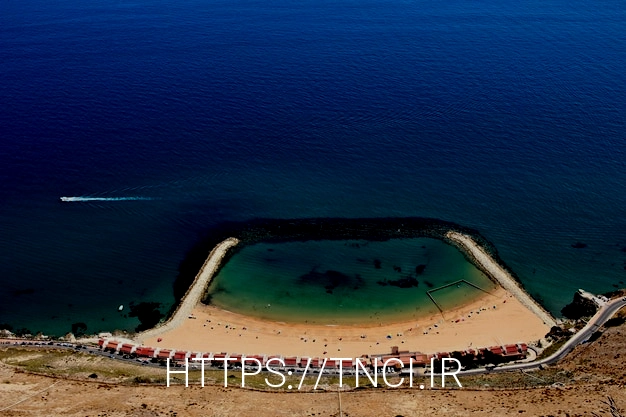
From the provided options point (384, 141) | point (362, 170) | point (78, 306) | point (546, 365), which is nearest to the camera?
point (546, 365)

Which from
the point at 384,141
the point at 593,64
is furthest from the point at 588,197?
the point at 593,64

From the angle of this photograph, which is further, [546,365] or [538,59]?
[538,59]

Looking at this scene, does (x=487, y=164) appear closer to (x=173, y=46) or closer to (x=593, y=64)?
(x=593, y=64)

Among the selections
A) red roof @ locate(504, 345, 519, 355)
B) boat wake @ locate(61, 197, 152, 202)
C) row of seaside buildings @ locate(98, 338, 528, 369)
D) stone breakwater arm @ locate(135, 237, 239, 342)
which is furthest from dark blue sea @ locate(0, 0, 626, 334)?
red roof @ locate(504, 345, 519, 355)

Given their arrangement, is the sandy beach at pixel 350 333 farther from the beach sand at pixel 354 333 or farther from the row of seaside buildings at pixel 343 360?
the row of seaside buildings at pixel 343 360

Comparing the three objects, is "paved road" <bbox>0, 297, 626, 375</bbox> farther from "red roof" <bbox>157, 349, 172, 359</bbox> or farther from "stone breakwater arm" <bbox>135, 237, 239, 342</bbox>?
"stone breakwater arm" <bbox>135, 237, 239, 342</bbox>
